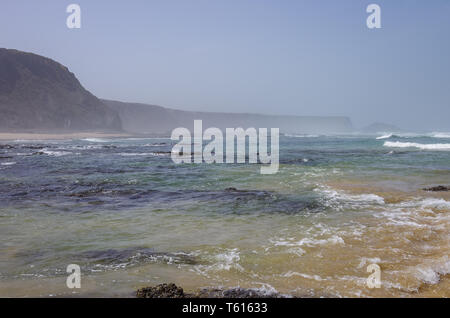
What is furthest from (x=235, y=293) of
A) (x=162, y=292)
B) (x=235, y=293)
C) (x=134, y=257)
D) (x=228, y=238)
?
(x=228, y=238)

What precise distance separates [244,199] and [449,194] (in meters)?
6.52

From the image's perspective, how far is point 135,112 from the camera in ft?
605

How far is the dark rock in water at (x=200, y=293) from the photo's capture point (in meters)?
4.09

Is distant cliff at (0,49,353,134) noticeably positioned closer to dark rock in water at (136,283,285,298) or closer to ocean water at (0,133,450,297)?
ocean water at (0,133,450,297)

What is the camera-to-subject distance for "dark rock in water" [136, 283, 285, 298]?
4.09 m

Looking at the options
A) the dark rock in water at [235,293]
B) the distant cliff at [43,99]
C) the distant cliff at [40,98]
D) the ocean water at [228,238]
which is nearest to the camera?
the dark rock in water at [235,293]

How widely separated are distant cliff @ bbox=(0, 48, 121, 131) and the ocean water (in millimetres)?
80041

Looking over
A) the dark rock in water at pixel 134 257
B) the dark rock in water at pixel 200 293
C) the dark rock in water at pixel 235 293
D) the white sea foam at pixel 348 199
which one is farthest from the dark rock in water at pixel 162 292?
the white sea foam at pixel 348 199

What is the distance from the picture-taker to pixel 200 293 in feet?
14.0

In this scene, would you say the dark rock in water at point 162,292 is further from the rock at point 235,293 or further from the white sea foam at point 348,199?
the white sea foam at point 348,199

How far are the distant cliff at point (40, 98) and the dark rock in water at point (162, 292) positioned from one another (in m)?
86.6
